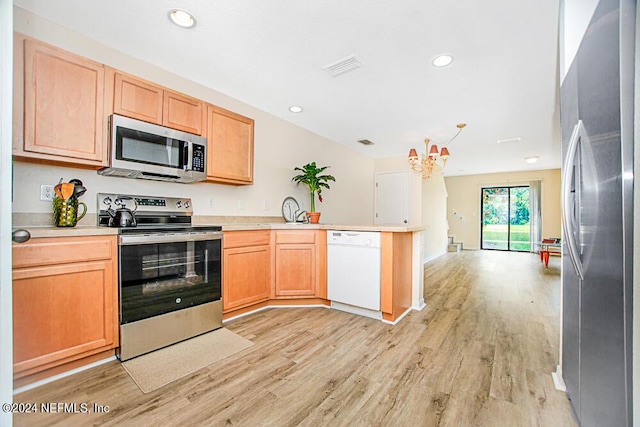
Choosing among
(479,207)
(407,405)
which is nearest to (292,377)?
(407,405)

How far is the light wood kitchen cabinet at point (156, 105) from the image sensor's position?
2051mm

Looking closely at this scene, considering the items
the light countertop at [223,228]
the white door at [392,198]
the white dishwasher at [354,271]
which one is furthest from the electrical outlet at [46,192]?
the white door at [392,198]

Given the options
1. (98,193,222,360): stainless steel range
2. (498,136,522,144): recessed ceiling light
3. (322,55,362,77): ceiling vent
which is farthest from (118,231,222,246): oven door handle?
(498,136,522,144): recessed ceiling light

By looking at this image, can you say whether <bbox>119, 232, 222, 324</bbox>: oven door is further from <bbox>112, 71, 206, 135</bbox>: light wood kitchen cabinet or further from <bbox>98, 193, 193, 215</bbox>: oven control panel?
<bbox>112, 71, 206, 135</bbox>: light wood kitchen cabinet

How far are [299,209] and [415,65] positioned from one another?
2.26 meters

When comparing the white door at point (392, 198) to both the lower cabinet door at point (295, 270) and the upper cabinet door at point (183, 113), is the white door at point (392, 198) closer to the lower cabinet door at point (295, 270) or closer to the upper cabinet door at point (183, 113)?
the lower cabinet door at point (295, 270)

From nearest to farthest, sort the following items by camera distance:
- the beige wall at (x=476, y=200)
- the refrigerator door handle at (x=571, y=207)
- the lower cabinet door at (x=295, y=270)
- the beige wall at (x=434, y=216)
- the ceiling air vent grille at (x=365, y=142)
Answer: the refrigerator door handle at (x=571, y=207) < the lower cabinet door at (x=295, y=270) < the ceiling air vent grille at (x=365, y=142) < the beige wall at (x=434, y=216) < the beige wall at (x=476, y=200)

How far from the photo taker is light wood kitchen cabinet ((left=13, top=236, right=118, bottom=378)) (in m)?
1.49

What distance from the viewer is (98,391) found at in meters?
1.56

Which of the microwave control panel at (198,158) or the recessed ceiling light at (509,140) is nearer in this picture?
the microwave control panel at (198,158)

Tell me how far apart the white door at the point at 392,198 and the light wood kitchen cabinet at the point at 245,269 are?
3570 mm

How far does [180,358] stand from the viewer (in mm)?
1930

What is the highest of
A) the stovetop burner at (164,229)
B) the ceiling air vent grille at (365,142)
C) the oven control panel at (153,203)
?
the ceiling air vent grille at (365,142)

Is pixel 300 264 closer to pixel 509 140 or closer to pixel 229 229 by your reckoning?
pixel 229 229
